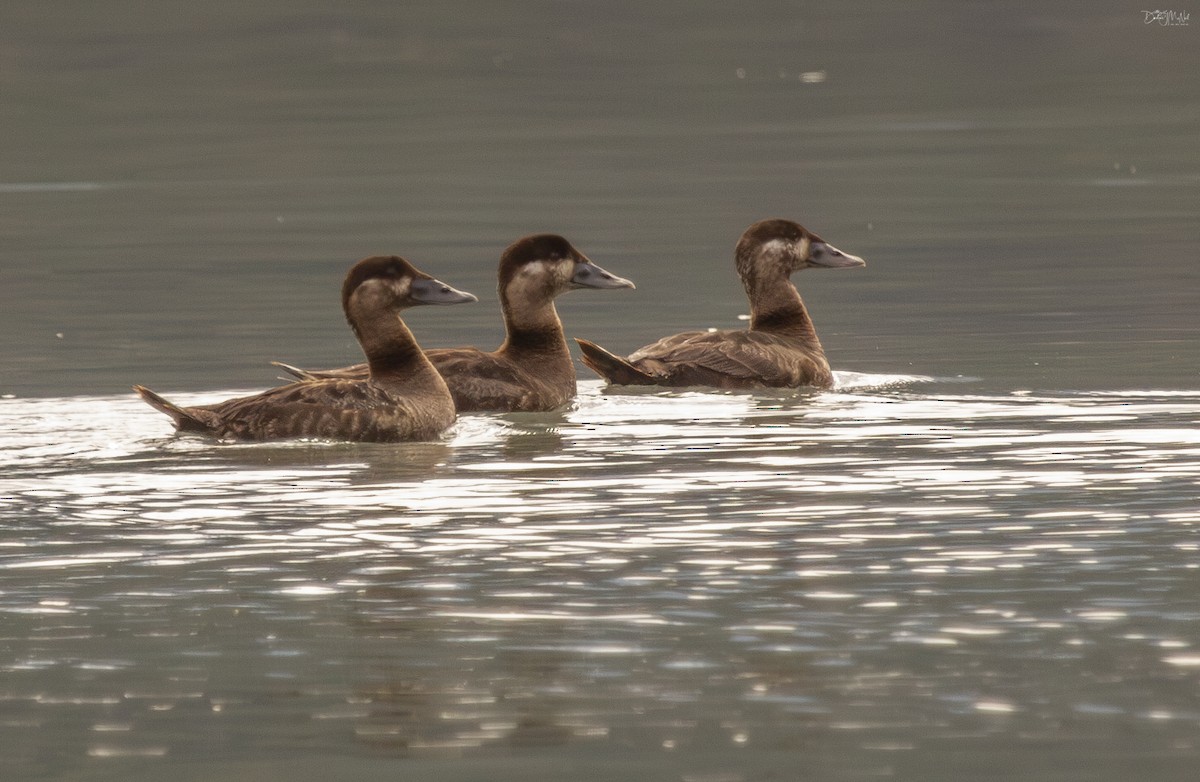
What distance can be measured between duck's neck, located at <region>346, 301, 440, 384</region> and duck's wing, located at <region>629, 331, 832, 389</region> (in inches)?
65.5

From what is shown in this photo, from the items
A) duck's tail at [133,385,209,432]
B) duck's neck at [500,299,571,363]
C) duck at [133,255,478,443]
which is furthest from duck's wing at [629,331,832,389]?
duck's tail at [133,385,209,432]

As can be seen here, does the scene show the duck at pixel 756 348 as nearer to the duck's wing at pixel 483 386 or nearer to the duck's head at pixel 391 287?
the duck's wing at pixel 483 386

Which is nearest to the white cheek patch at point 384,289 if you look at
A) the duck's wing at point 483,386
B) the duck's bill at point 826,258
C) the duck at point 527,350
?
the duck at point 527,350

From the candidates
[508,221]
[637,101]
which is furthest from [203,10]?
[508,221]

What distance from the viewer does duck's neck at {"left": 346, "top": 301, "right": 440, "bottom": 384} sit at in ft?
39.8

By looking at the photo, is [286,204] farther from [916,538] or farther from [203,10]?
[203,10]

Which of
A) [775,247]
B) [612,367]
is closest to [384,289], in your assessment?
[612,367]

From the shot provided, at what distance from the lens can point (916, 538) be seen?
28.9 feet

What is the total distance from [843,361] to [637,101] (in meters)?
32.5

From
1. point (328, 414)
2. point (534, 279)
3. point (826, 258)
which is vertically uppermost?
point (826, 258)

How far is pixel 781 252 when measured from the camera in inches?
586
